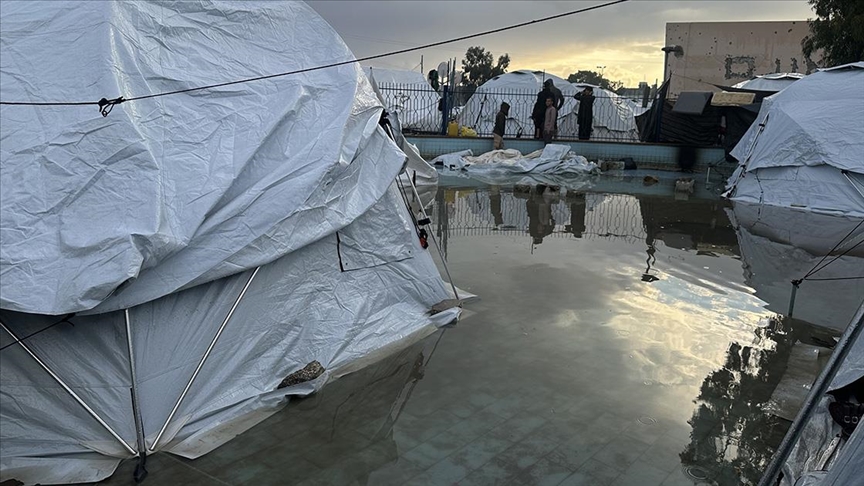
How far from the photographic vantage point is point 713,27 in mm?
28531

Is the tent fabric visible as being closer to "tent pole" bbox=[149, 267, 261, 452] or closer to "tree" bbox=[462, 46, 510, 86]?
"tent pole" bbox=[149, 267, 261, 452]

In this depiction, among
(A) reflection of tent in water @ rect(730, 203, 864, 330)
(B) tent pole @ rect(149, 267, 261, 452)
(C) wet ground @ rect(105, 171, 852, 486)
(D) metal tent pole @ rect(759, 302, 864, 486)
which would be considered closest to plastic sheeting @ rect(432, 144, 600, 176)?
(A) reflection of tent in water @ rect(730, 203, 864, 330)

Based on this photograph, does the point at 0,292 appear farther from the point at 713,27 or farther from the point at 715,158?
the point at 713,27

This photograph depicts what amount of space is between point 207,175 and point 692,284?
534 centimetres

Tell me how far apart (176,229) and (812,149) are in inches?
475

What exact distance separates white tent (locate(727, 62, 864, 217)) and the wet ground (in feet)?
18.3

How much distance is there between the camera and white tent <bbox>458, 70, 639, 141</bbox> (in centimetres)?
2186

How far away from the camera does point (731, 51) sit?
28562mm

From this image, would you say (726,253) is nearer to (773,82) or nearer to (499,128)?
(773,82)

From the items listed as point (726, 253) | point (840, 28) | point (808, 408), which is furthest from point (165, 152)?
point (840, 28)

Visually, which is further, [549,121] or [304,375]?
A: [549,121]

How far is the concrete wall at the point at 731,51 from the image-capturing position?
2784 cm

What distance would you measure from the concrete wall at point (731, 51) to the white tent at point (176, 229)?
26.6 m

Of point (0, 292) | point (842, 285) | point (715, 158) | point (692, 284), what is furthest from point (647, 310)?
point (715, 158)
